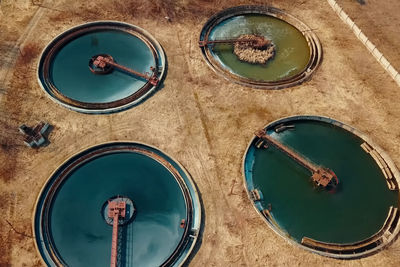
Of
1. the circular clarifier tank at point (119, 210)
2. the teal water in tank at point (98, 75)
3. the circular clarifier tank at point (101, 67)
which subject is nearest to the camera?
the circular clarifier tank at point (119, 210)

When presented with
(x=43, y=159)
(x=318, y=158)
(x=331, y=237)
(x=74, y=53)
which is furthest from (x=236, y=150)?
(x=74, y=53)

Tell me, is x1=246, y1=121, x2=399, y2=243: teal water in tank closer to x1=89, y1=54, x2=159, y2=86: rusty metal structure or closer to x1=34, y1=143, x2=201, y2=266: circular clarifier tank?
x1=34, y1=143, x2=201, y2=266: circular clarifier tank

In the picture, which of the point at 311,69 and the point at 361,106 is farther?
the point at 311,69

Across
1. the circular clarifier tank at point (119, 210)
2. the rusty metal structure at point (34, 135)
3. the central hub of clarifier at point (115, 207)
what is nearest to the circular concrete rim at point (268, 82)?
the circular clarifier tank at point (119, 210)

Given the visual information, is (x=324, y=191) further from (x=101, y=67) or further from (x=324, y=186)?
(x=101, y=67)

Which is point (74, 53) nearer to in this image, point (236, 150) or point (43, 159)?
point (43, 159)

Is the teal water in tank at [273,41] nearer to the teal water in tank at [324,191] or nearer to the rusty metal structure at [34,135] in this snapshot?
the teal water in tank at [324,191]
